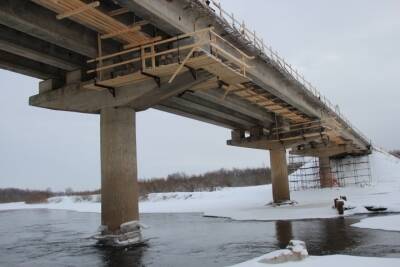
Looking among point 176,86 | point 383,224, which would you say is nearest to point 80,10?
point 176,86

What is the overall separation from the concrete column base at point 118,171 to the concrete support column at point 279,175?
19.8 meters

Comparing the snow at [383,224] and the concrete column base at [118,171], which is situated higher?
the concrete column base at [118,171]

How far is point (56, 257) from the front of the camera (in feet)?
45.3

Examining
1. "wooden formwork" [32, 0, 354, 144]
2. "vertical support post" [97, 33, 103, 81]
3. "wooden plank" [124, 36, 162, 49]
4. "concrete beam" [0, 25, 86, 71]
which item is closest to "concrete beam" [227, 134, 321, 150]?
"wooden formwork" [32, 0, 354, 144]

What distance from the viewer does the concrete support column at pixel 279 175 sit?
34969mm

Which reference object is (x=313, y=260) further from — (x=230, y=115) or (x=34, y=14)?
(x=230, y=115)

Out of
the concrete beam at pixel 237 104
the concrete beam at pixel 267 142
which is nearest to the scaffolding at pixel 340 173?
the concrete beam at pixel 267 142

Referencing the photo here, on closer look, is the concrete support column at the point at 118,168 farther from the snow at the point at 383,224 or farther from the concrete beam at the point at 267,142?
the concrete beam at the point at 267,142

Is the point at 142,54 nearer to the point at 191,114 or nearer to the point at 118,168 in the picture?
the point at 118,168

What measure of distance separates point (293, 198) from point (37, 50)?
31820 mm

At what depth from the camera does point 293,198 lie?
4241 centimetres

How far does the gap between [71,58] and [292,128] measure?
2208 cm

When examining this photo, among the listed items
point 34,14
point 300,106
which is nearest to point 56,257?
point 34,14

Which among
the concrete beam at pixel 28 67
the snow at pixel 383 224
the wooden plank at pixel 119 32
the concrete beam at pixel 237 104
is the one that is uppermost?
the wooden plank at pixel 119 32
